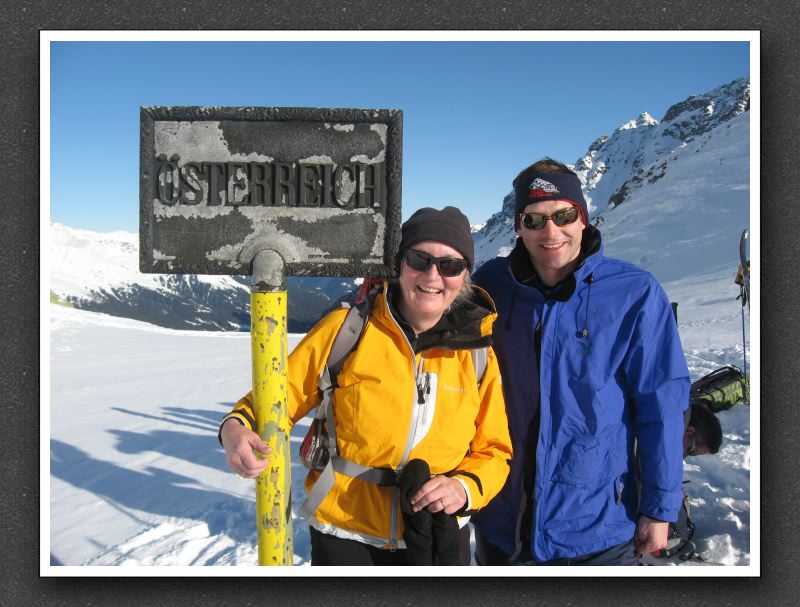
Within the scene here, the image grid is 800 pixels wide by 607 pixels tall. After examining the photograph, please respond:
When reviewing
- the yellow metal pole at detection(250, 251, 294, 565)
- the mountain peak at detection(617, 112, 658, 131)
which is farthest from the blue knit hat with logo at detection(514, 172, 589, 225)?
the mountain peak at detection(617, 112, 658, 131)

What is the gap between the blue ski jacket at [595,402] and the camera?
7.13 feet

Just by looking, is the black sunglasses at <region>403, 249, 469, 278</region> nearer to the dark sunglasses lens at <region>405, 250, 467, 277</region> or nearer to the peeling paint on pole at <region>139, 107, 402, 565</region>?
the dark sunglasses lens at <region>405, 250, 467, 277</region>

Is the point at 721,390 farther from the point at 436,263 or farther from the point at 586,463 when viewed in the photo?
the point at 436,263

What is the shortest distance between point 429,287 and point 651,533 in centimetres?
135

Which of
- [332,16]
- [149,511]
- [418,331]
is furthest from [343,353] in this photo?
[149,511]

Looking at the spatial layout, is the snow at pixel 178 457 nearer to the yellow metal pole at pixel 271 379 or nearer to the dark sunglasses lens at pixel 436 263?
the yellow metal pole at pixel 271 379

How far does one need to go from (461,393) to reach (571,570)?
1021mm

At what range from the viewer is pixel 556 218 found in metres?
2.19

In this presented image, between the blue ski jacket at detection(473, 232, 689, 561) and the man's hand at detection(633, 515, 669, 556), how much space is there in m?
0.04

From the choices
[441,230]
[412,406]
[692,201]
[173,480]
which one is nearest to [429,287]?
[441,230]

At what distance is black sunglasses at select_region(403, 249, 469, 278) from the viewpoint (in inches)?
79.2

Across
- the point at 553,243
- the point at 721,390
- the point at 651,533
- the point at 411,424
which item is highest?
the point at 553,243

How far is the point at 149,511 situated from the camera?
4.57 metres

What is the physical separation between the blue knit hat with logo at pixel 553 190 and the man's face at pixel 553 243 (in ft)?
0.07
